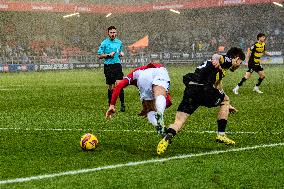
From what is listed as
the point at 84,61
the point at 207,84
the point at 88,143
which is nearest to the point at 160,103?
the point at 207,84

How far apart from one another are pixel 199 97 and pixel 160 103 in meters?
0.59

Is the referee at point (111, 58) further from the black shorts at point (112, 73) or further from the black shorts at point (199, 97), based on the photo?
the black shorts at point (199, 97)

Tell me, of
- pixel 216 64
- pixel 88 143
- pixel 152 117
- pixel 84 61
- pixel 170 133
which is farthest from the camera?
pixel 84 61

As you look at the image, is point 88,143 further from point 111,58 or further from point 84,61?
point 84,61

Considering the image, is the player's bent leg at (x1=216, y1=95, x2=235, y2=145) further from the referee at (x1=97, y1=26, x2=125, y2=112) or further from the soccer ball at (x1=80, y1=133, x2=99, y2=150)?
the referee at (x1=97, y1=26, x2=125, y2=112)

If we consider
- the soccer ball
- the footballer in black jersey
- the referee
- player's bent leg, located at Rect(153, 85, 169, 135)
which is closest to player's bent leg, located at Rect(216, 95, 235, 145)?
the footballer in black jersey

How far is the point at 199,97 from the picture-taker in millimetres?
8109

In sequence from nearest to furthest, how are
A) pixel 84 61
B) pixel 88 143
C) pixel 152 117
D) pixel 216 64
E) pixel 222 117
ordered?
pixel 216 64
pixel 88 143
pixel 222 117
pixel 152 117
pixel 84 61

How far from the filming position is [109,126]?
11102 mm

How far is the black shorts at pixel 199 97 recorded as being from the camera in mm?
8093

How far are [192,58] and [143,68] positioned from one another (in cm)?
4220

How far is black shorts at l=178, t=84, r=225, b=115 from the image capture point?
8093 mm

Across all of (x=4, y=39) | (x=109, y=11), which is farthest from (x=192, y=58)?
(x=4, y=39)

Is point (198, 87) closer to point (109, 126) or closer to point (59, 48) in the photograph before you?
point (109, 126)
